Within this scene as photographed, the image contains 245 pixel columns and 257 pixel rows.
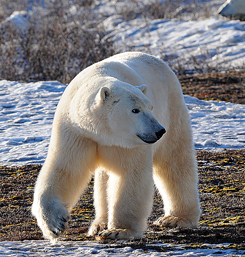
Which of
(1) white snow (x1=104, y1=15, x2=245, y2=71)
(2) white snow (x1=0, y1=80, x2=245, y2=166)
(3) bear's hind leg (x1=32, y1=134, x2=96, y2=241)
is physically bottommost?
(1) white snow (x1=104, y1=15, x2=245, y2=71)

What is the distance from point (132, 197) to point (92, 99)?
757 millimetres

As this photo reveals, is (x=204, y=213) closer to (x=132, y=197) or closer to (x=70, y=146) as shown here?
(x=132, y=197)

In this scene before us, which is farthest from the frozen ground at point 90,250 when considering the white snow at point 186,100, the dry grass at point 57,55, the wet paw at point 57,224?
the dry grass at point 57,55

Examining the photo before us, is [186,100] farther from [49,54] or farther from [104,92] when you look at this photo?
[104,92]

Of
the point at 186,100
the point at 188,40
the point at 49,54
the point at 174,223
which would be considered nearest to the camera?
the point at 174,223

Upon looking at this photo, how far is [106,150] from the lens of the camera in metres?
2.97

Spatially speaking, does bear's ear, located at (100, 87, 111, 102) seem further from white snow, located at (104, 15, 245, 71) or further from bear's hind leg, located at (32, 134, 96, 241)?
white snow, located at (104, 15, 245, 71)

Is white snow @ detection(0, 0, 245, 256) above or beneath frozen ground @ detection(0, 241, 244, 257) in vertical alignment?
beneath

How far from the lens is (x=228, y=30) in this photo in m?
14.8

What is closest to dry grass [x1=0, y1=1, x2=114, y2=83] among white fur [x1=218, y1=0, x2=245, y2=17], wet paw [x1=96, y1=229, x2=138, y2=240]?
white fur [x1=218, y1=0, x2=245, y2=17]

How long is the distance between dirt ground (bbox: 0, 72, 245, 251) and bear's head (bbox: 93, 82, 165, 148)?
69 centimetres

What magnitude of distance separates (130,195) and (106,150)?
363 millimetres

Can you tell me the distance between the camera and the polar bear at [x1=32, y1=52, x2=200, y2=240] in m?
2.73

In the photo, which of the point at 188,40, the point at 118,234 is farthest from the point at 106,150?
the point at 188,40
